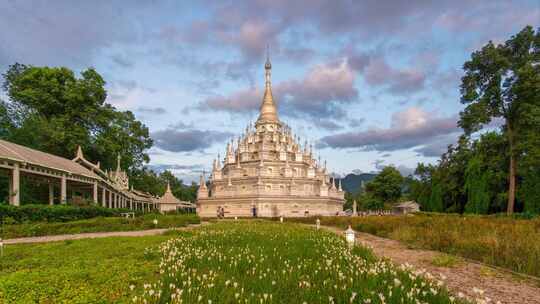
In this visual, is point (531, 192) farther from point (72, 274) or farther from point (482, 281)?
point (72, 274)

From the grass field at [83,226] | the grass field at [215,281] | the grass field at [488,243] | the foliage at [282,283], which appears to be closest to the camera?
the foliage at [282,283]

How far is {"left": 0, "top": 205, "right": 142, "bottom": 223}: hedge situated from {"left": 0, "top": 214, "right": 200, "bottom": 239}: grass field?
0.78 m

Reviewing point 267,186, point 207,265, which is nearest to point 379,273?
point 207,265

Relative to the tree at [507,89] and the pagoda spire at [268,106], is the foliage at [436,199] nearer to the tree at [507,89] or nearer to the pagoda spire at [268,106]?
the tree at [507,89]

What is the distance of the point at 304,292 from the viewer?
570 centimetres

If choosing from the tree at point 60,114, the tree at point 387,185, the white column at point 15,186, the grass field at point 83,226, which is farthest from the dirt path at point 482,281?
the tree at point 387,185

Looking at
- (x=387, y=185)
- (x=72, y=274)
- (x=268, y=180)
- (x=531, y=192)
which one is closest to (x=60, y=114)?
(x=268, y=180)

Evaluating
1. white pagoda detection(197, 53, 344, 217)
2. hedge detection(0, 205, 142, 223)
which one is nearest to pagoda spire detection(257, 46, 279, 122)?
white pagoda detection(197, 53, 344, 217)

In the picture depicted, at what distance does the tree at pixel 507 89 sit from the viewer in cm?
→ 3083

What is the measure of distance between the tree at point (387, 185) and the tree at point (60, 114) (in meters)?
50.0

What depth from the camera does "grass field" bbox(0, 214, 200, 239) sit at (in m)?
17.2

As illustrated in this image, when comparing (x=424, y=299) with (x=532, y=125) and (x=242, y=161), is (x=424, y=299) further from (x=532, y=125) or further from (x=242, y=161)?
(x=242, y=161)

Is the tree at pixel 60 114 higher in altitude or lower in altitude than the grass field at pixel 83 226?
higher

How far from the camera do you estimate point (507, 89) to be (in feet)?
105
